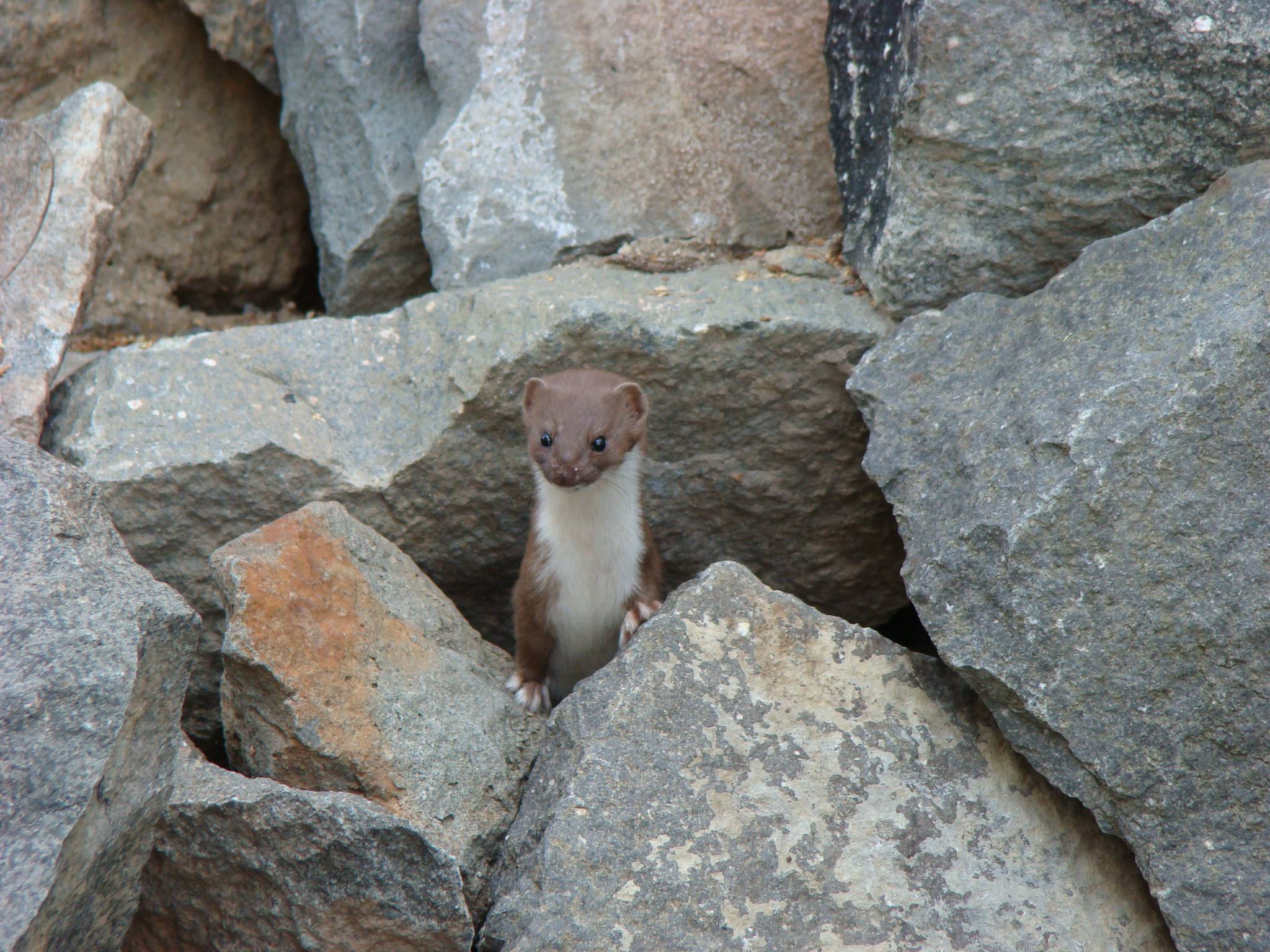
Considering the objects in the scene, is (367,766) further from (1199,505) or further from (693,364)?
(1199,505)

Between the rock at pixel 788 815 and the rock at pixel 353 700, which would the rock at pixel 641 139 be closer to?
the rock at pixel 353 700

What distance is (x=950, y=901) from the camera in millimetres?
3051

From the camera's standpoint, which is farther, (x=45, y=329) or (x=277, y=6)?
(x=277, y=6)

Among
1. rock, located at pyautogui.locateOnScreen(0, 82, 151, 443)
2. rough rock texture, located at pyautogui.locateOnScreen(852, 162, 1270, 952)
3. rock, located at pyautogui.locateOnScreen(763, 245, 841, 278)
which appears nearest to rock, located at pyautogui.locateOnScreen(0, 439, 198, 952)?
rock, located at pyautogui.locateOnScreen(0, 82, 151, 443)

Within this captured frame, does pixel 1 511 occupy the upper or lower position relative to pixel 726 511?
upper

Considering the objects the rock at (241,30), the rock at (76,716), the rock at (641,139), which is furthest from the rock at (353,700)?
the rock at (241,30)

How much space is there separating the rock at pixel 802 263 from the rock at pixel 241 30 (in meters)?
2.70

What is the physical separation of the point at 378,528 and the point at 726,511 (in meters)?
1.32

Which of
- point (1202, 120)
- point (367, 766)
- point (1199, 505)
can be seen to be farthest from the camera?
point (1202, 120)

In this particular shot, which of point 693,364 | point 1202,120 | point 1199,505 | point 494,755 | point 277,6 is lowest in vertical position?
point 494,755

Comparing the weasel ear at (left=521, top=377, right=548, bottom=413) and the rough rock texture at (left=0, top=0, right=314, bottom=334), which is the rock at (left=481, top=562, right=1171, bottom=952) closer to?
the weasel ear at (left=521, top=377, right=548, bottom=413)

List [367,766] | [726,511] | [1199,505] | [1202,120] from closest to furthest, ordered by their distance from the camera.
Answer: [1199,505]
[367,766]
[1202,120]
[726,511]

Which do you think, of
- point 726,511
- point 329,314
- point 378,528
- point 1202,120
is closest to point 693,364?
point 726,511

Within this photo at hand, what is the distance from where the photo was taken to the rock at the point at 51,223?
4.07m
